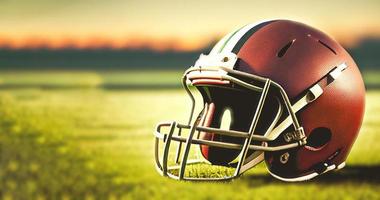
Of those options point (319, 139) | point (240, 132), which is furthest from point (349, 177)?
point (240, 132)

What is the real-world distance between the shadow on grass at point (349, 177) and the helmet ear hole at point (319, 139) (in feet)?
8.12

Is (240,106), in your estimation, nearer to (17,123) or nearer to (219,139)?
(219,139)

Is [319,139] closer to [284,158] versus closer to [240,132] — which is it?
[284,158]

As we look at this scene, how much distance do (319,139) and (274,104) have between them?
0.21 m

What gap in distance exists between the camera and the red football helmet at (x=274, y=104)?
2199 mm

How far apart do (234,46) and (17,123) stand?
3545 mm

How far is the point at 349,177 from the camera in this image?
4883mm

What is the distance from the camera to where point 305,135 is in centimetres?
225

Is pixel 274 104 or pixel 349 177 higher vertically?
pixel 274 104

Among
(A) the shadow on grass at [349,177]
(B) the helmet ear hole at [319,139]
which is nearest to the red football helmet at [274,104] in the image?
(B) the helmet ear hole at [319,139]

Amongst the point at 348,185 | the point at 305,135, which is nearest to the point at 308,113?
the point at 305,135

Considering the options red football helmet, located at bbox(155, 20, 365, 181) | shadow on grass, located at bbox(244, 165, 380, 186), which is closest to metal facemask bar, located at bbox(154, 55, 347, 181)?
red football helmet, located at bbox(155, 20, 365, 181)

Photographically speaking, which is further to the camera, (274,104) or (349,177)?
(349,177)

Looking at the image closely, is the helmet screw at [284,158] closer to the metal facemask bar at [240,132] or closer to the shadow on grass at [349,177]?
the metal facemask bar at [240,132]
